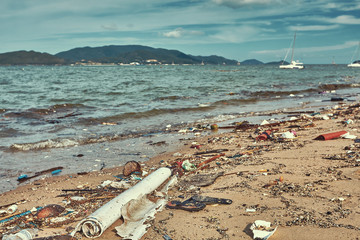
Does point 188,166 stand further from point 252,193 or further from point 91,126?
point 91,126

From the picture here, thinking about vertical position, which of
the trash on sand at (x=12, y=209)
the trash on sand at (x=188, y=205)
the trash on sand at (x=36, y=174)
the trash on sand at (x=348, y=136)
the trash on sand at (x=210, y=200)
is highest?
the trash on sand at (x=348, y=136)

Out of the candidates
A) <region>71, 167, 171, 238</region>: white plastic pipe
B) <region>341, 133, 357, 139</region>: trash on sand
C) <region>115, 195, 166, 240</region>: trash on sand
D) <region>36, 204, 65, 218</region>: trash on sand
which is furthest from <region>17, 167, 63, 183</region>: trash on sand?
<region>341, 133, 357, 139</region>: trash on sand

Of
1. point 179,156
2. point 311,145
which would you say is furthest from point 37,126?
point 311,145

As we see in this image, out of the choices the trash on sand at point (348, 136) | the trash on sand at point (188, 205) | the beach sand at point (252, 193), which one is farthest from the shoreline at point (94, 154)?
the trash on sand at point (348, 136)

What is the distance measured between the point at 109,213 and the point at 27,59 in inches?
6598

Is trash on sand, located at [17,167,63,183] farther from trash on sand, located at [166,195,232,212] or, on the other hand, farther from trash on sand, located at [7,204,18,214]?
trash on sand, located at [166,195,232,212]

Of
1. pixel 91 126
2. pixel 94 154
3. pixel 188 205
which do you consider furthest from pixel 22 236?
pixel 91 126

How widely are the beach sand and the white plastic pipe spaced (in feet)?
0.34

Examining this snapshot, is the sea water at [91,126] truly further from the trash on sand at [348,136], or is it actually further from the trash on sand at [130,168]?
the trash on sand at [348,136]

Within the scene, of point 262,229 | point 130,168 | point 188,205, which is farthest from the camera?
point 130,168

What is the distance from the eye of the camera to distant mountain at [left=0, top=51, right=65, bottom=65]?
452 feet

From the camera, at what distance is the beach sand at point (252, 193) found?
10.7 feet

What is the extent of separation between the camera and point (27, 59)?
147m

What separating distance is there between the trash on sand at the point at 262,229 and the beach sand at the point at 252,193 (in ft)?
0.24
